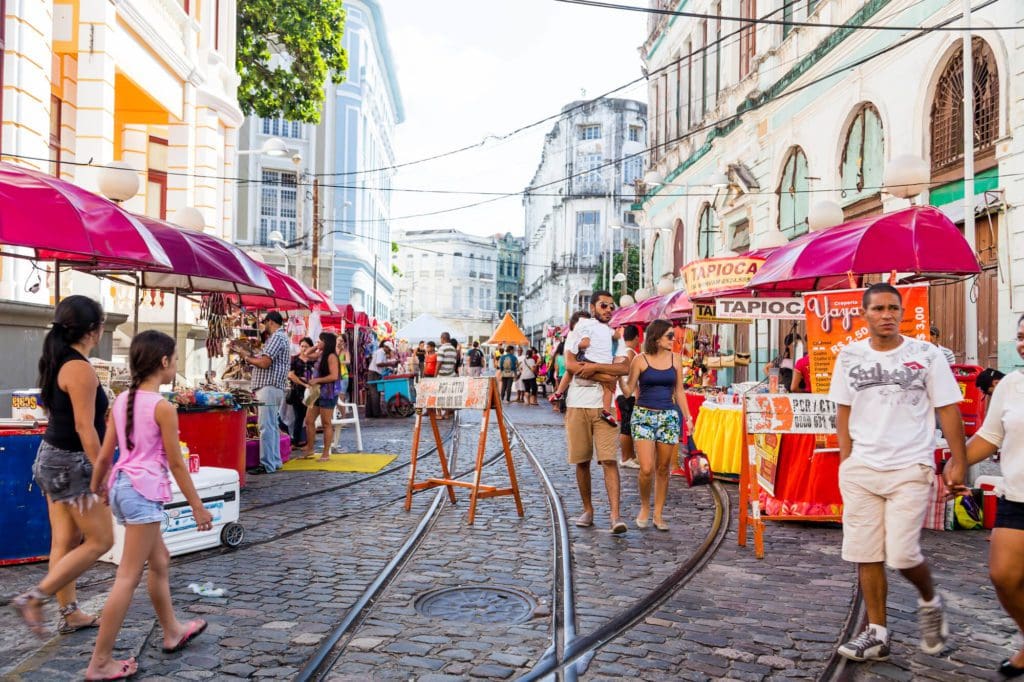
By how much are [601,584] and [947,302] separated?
10197 mm

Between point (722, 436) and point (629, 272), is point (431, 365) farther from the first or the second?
point (629, 272)

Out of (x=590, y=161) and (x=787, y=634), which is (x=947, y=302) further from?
(x=590, y=161)

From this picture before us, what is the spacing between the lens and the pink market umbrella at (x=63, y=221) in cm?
618

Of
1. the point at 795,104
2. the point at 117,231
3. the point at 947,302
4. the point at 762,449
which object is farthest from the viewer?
the point at 795,104

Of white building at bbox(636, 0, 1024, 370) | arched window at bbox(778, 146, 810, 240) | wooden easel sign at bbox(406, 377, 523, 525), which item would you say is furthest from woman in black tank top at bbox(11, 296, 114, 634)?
arched window at bbox(778, 146, 810, 240)

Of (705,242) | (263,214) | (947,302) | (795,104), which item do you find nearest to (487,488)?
(947,302)

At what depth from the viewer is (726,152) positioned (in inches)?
969

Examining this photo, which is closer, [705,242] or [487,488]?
[487,488]

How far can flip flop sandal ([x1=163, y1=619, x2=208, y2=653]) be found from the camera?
14.1ft

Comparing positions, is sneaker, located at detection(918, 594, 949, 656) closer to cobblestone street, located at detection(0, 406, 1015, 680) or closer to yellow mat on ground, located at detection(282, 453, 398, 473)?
cobblestone street, located at detection(0, 406, 1015, 680)

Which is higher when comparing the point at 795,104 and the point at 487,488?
the point at 795,104

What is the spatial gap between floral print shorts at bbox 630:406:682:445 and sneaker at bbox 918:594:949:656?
3.36 m

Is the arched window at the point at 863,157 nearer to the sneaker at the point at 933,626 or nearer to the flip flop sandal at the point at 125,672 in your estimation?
the sneaker at the point at 933,626

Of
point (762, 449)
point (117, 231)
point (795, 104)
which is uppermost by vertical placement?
point (795, 104)
